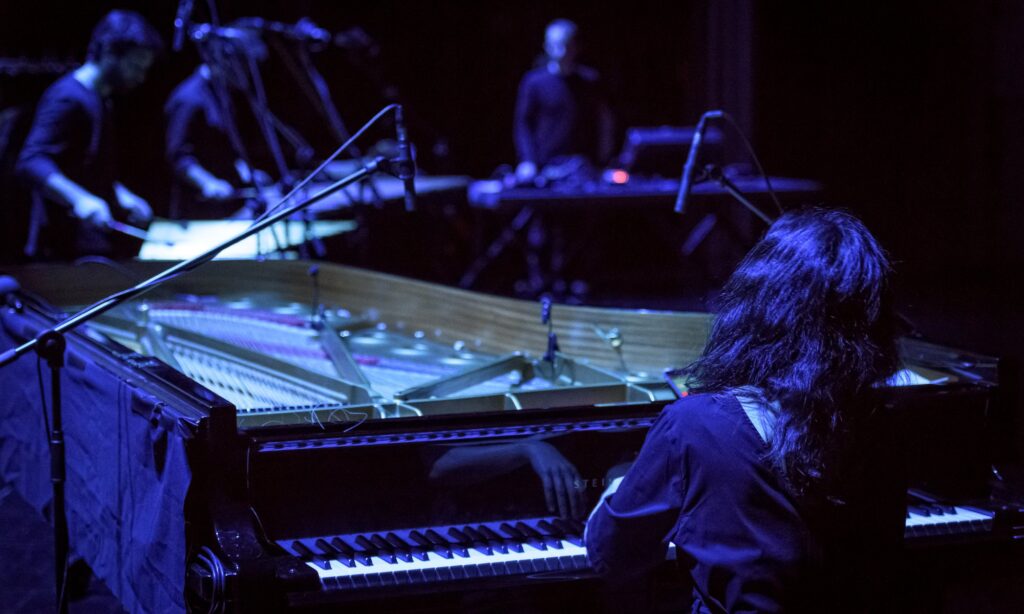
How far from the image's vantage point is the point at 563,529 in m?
2.40

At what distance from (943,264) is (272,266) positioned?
24.6 ft

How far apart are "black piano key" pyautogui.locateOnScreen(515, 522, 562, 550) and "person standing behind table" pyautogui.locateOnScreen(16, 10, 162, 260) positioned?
308 cm

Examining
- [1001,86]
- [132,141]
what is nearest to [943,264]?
[1001,86]

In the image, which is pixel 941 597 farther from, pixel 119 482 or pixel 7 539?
pixel 7 539

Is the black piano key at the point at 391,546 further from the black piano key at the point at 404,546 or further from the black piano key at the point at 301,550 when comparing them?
the black piano key at the point at 301,550

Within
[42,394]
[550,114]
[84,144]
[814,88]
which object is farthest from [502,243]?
[42,394]

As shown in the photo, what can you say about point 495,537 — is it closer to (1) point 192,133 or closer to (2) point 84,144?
(2) point 84,144

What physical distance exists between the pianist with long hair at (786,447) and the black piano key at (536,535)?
18.8 inches

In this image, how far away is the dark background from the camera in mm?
9734

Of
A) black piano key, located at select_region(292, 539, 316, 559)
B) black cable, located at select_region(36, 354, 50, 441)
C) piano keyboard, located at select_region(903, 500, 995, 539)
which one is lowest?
piano keyboard, located at select_region(903, 500, 995, 539)

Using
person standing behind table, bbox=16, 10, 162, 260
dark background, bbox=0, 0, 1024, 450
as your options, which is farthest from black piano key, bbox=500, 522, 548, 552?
dark background, bbox=0, 0, 1024, 450

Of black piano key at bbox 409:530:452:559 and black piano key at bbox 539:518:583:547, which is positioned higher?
black piano key at bbox 409:530:452:559

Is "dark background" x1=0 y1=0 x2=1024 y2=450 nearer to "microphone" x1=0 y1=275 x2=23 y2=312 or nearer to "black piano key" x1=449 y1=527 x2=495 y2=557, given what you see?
"microphone" x1=0 y1=275 x2=23 y2=312

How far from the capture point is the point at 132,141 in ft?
26.2
